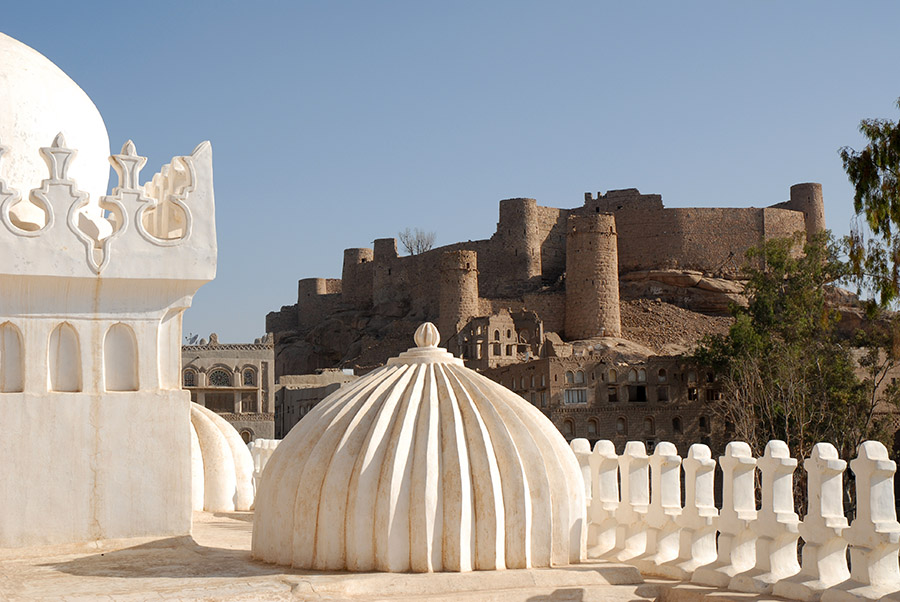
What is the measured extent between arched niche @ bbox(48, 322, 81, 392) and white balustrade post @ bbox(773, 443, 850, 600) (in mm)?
5345

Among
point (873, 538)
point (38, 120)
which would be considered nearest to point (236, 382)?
point (38, 120)

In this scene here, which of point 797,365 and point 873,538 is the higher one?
point 797,365

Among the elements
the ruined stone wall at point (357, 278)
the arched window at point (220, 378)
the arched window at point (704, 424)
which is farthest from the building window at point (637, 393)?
the ruined stone wall at point (357, 278)

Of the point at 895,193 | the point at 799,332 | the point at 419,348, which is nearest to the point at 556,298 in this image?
the point at 799,332

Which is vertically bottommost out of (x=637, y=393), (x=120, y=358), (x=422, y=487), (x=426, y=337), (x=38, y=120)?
(x=637, y=393)

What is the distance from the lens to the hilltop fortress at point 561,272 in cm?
5019

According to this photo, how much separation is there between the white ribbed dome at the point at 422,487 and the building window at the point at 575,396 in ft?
99.0

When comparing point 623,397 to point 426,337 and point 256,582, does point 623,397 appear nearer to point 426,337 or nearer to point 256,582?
point 426,337

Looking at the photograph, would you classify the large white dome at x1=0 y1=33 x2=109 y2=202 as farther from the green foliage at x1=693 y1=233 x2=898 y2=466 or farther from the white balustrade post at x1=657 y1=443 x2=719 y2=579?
the green foliage at x1=693 y1=233 x2=898 y2=466

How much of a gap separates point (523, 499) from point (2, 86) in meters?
5.21

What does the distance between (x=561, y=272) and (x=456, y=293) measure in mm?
8909

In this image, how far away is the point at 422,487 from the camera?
778cm

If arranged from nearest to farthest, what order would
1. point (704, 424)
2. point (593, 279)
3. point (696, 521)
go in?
point (696, 521) → point (704, 424) → point (593, 279)

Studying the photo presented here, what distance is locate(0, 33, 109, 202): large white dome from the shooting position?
8969mm
